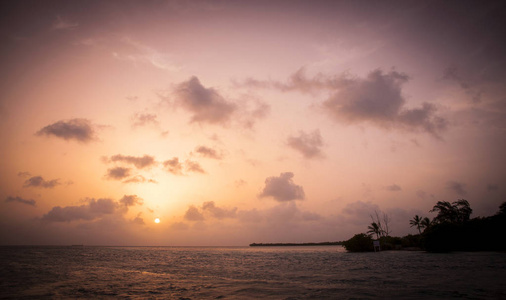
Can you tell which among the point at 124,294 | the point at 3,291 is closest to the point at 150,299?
the point at 124,294

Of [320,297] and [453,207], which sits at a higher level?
[453,207]

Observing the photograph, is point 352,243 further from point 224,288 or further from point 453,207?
point 224,288

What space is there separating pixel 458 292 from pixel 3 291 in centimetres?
3640

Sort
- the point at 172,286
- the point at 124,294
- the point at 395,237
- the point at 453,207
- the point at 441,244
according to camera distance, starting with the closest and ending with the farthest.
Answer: the point at 124,294 < the point at 172,286 < the point at 441,244 < the point at 453,207 < the point at 395,237

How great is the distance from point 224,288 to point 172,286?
18.0 feet

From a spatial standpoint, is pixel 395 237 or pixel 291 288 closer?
pixel 291 288

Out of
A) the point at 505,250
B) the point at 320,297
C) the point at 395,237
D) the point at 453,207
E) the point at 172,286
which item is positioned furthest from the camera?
the point at 395,237

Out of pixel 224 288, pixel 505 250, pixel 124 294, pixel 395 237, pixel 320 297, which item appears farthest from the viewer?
pixel 395 237

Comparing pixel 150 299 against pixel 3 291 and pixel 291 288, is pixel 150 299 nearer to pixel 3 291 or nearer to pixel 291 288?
pixel 291 288

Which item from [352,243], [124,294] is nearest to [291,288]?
[124,294]

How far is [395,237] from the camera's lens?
106 m

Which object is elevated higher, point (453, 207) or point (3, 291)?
point (453, 207)

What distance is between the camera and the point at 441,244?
223 ft

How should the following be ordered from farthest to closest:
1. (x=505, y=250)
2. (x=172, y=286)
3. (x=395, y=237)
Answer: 1. (x=395, y=237)
2. (x=505, y=250)
3. (x=172, y=286)
